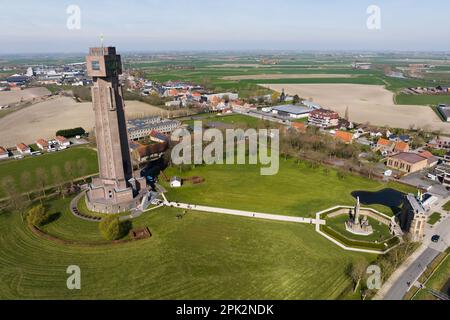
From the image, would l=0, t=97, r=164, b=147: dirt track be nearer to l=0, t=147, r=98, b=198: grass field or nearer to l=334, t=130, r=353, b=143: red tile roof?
l=0, t=147, r=98, b=198: grass field

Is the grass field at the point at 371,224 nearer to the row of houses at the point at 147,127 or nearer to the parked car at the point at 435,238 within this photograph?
the parked car at the point at 435,238

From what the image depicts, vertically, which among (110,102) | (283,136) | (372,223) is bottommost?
(372,223)

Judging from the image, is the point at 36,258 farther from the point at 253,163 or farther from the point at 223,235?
the point at 253,163

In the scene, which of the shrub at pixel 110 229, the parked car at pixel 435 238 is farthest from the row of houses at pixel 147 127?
the parked car at pixel 435 238

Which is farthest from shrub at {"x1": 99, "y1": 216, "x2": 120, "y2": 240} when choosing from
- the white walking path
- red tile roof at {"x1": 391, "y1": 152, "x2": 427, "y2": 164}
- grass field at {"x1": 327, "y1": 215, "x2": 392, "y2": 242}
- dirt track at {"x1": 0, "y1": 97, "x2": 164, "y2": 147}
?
dirt track at {"x1": 0, "y1": 97, "x2": 164, "y2": 147}
